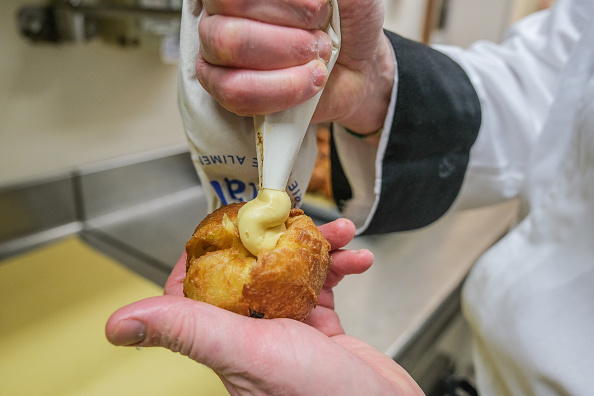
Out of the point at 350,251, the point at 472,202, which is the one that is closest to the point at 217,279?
the point at 350,251

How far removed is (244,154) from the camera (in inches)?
16.6

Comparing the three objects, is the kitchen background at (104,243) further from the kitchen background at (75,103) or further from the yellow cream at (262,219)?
the yellow cream at (262,219)

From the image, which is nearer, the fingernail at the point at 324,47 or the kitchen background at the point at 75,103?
the fingernail at the point at 324,47

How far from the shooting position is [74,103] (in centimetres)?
97

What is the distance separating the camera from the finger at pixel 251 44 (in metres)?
0.33

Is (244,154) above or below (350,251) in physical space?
above

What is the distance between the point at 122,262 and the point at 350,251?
20.7 inches

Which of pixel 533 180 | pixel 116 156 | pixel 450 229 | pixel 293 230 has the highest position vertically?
pixel 293 230

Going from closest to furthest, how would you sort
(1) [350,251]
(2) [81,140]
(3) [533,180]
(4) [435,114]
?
(1) [350,251] < (4) [435,114] < (3) [533,180] < (2) [81,140]

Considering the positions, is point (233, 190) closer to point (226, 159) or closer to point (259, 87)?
point (226, 159)

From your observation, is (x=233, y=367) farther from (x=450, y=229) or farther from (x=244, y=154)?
(x=450, y=229)

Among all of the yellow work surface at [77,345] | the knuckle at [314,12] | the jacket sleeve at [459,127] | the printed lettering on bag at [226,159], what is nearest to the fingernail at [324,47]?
the knuckle at [314,12]

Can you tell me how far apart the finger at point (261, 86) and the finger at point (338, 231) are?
0.15 m

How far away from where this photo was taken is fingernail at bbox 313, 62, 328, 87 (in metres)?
0.37
